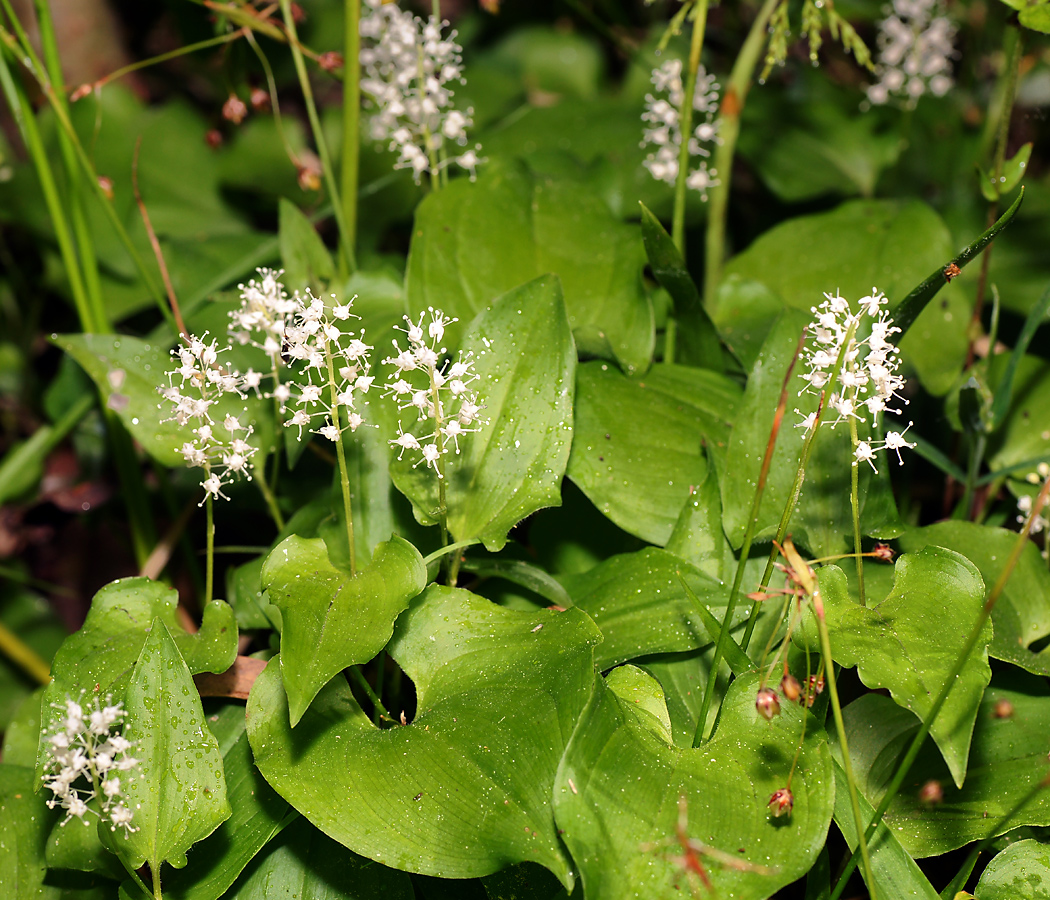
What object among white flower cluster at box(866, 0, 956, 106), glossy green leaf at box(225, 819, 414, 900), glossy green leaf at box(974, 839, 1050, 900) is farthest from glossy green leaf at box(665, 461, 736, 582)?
white flower cluster at box(866, 0, 956, 106)

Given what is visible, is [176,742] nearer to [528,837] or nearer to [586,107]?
[528,837]

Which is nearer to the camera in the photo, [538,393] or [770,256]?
[538,393]

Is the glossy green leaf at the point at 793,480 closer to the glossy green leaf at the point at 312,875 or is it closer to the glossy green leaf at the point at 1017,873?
the glossy green leaf at the point at 1017,873

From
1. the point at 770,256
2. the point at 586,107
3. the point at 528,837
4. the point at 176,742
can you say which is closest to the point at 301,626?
the point at 176,742

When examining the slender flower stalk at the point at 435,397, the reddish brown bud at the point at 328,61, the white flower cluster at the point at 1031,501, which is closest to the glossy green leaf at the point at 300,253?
the reddish brown bud at the point at 328,61

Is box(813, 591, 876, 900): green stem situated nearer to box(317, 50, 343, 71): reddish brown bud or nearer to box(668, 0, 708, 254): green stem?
box(668, 0, 708, 254): green stem
